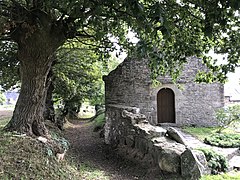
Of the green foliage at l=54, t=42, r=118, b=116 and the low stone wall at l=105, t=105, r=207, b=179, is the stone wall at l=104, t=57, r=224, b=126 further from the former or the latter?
the low stone wall at l=105, t=105, r=207, b=179

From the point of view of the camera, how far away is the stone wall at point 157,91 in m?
14.0

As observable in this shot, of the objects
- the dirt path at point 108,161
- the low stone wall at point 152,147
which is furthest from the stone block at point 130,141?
the dirt path at point 108,161

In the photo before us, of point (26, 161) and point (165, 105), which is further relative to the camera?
point (165, 105)

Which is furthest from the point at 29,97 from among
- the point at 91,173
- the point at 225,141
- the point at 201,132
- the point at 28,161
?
the point at 201,132

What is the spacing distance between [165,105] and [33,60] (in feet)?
33.1

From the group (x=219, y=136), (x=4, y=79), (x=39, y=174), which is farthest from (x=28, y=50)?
(x=219, y=136)

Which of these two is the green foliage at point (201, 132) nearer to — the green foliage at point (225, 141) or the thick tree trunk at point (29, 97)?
the green foliage at point (225, 141)

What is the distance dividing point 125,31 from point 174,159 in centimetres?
490

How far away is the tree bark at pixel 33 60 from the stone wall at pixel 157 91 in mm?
7645

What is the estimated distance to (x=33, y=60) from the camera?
625 cm

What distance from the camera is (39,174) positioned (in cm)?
472

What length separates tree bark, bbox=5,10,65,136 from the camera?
6.13 m

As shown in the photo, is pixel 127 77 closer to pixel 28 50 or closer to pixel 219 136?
pixel 219 136

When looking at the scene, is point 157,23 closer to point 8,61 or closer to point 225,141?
point 225,141
